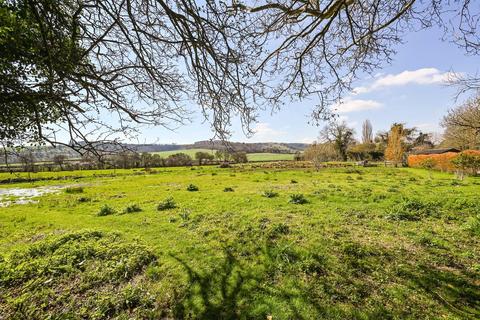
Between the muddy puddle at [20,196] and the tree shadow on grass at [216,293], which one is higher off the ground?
the tree shadow on grass at [216,293]

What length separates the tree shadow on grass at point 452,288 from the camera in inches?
157

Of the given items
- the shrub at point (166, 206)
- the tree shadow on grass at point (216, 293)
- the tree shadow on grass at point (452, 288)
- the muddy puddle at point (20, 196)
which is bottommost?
the muddy puddle at point (20, 196)

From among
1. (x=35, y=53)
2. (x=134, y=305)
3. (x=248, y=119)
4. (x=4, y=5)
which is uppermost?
(x=4, y=5)

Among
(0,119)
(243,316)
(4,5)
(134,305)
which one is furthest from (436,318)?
(4,5)

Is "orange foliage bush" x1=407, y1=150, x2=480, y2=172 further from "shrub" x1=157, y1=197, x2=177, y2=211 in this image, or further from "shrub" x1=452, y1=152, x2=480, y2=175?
"shrub" x1=157, y1=197, x2=177, y2=211

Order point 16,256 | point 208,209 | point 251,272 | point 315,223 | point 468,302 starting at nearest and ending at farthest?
1. point 468,302
2. point 251,272
3. point 16,256
4. point 315,223
5. point 208,209

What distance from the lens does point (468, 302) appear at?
13.6 ft

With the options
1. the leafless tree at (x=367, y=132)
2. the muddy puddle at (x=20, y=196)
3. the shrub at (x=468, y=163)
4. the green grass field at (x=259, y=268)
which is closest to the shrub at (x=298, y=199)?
the green grass field at (x=259, y=268)

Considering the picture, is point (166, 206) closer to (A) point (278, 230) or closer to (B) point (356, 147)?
(A) point (278, 230)

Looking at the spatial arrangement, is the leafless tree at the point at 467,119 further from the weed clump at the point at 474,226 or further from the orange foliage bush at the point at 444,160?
the weed clump at the point at 474,226

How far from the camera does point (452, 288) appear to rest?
14.8 ft

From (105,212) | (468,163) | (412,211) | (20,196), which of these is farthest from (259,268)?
(468,163)

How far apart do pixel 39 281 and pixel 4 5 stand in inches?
213

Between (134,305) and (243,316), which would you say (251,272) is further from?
(134,305)
